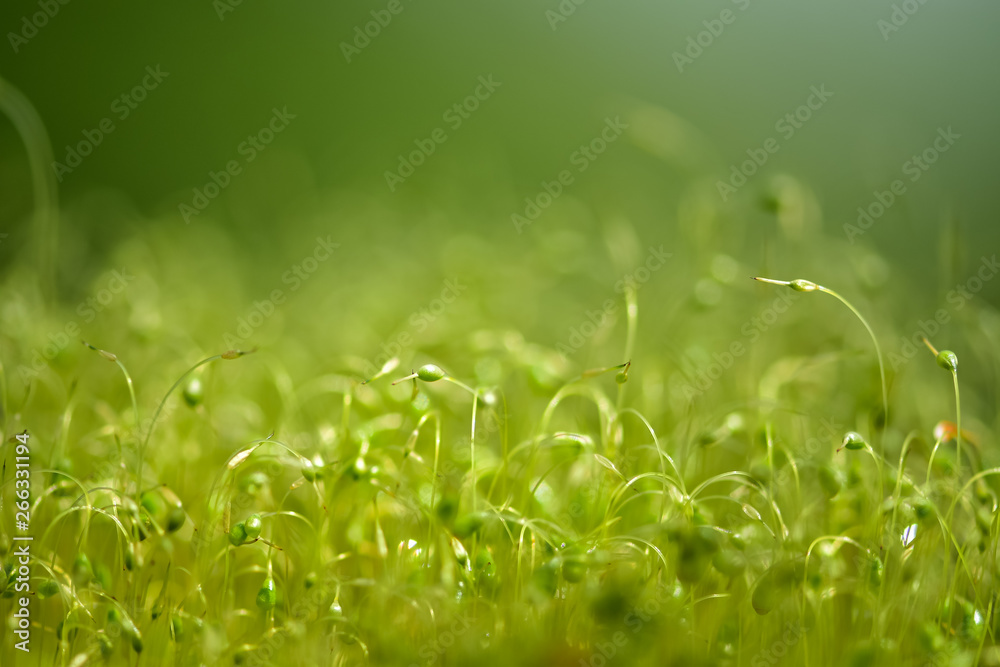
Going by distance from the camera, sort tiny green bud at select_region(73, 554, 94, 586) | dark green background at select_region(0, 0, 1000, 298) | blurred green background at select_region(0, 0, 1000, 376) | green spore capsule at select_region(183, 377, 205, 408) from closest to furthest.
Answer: tiny green bud at select_region(73, 554, 94, 586), green spore capsule at select_region(183, 377, 205, 408), blurred green background at select_region(0, 0, 1000, 376), dark green background at select_region(0, 0, 1000, 298)

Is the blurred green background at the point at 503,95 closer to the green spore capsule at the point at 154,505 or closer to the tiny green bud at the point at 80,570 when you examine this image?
the green spore capsule at the point at 154,505

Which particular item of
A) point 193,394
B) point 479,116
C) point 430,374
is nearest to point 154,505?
point 193,394

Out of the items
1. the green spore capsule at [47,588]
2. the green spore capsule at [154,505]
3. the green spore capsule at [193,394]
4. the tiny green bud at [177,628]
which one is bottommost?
the green spore capsule at [47,588]

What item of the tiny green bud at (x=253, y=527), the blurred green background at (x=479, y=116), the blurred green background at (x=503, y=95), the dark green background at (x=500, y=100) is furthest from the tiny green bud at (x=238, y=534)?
the blurred green background at (x=503, y=95)

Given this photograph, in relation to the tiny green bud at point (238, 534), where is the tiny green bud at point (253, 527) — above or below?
above

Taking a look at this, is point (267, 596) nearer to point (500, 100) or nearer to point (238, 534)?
point (238, 534)

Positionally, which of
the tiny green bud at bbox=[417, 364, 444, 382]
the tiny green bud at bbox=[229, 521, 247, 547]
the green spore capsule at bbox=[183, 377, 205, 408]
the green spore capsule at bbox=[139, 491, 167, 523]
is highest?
the tiny green bud at bbox=[417, 364, 444, 382]

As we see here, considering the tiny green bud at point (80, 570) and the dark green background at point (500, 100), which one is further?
the dark green background at point (500, 100)

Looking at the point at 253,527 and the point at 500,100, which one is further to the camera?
the point at 500,100

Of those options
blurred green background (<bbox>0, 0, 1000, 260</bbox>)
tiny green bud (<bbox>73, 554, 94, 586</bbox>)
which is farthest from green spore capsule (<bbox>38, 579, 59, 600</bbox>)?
blurred green background (<bbox>0, 0, 1000, 260</bbox>)

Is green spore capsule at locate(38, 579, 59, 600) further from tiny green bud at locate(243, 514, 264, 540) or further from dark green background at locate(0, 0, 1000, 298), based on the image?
dark green background at locate(0, 0, 1000, 298)

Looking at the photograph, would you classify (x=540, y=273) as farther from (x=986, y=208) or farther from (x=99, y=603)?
(x=986, y=208)
